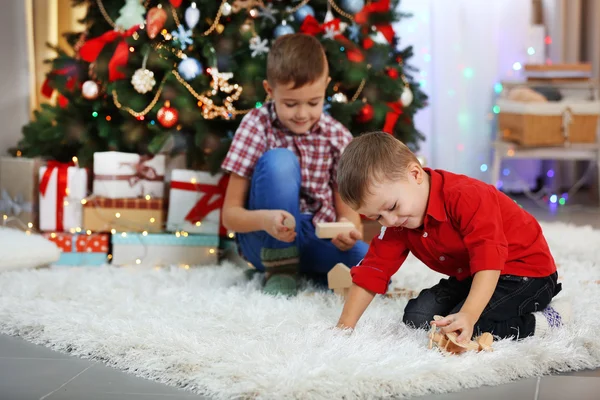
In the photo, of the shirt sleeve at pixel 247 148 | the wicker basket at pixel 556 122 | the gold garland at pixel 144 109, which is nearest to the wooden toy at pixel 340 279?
the shirt sleeve at pixel 247 148

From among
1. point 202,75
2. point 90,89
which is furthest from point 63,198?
point 202,75

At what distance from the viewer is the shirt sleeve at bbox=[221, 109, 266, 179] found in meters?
2.08

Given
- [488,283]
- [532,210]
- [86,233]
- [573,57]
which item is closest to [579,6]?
[573,57]

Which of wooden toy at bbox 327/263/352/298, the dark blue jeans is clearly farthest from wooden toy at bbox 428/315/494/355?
wooden toy at bbox 327/263/352/298

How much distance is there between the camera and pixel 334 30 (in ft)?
7.99

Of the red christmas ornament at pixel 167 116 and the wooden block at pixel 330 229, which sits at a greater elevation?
the red christmas ornament at pixel 167 116

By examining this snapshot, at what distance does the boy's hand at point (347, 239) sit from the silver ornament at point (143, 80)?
0.78m

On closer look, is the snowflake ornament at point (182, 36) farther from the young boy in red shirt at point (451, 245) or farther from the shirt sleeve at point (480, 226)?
A: the shirt sleeve at point (480, 226)

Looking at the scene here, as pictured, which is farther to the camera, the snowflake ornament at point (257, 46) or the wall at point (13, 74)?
the wall at point (13, 74)

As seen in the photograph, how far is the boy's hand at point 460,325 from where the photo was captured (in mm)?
1377

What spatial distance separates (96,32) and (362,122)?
944 mm

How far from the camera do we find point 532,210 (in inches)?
143

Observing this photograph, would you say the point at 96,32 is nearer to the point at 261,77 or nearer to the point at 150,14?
the point at 150,14

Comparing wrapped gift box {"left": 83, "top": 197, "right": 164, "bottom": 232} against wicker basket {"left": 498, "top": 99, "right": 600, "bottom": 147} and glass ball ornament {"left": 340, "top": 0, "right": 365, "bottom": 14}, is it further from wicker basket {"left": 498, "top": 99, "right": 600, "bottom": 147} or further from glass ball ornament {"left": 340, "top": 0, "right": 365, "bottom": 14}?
wicker basket {"left": 498, "top": 99, "right": 600, "bottom": 147}
